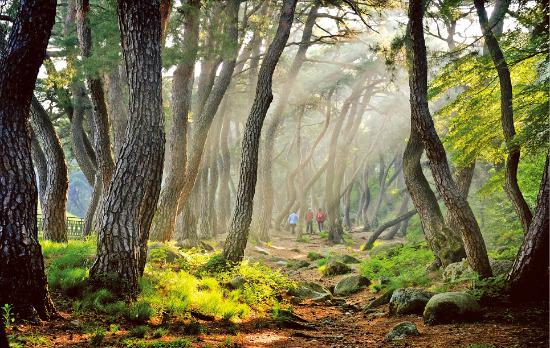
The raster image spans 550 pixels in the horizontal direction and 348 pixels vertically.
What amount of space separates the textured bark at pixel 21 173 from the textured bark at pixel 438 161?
240 inches

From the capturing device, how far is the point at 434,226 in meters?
7.94

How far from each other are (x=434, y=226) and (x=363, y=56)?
1741 centimetres

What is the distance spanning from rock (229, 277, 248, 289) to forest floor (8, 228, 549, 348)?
3.80ft

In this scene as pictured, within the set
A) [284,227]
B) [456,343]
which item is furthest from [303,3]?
[284,227]

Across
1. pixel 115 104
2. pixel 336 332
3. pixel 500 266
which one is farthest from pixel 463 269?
pixel 115 104

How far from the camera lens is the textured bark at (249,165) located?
773 centimetres

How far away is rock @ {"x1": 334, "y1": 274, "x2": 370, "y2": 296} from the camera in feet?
27.8

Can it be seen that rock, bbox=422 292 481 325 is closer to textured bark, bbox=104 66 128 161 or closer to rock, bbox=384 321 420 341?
rock, bbox=384 321 420 341

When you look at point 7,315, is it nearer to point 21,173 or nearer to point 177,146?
point 21,173

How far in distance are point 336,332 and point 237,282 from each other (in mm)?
2150

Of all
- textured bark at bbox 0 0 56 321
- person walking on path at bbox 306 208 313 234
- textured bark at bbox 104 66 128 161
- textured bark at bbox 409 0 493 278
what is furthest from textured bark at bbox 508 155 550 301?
person walking on path at bbox 306 208 313 234

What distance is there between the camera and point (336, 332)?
5.20 meters

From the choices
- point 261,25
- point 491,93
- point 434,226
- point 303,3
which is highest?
point 303,3

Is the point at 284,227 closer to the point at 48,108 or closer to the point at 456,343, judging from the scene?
the point at 48,108
